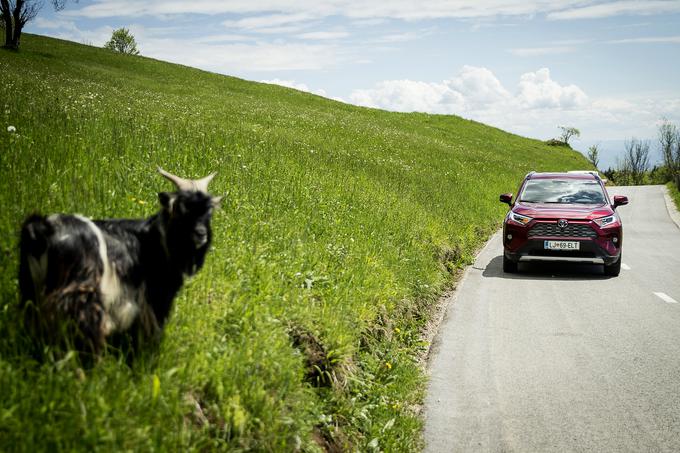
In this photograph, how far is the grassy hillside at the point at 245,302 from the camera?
365cm

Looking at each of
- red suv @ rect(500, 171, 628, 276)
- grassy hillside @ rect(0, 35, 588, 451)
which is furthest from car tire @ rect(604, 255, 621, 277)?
grassy hillside @ rect(0, 35, 588, 451)

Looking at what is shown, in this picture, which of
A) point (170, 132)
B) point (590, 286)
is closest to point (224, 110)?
point (170, 132)

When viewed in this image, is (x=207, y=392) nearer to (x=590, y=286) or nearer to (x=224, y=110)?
(x=590, y=286)

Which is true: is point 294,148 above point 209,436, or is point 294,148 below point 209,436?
above

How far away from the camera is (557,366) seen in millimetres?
7523

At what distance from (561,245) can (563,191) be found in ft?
6.99

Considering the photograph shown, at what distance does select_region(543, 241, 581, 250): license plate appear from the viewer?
13391mm

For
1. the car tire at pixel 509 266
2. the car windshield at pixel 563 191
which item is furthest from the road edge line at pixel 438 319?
the car windshield at pixel 563 191

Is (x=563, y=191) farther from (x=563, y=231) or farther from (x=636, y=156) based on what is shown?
(x=636, y=156)

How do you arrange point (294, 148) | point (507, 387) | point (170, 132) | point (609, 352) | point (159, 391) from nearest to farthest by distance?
point (159, 391) → point (507, 387) → point (609, 352) → point (170, 132) → point (294, 148)

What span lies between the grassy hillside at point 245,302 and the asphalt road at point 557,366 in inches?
21.4

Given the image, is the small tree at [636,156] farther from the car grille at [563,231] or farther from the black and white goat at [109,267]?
the black and white goat at [109,267]

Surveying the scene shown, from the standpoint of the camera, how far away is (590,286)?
1259cm

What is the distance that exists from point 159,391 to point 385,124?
43621 millimetres
